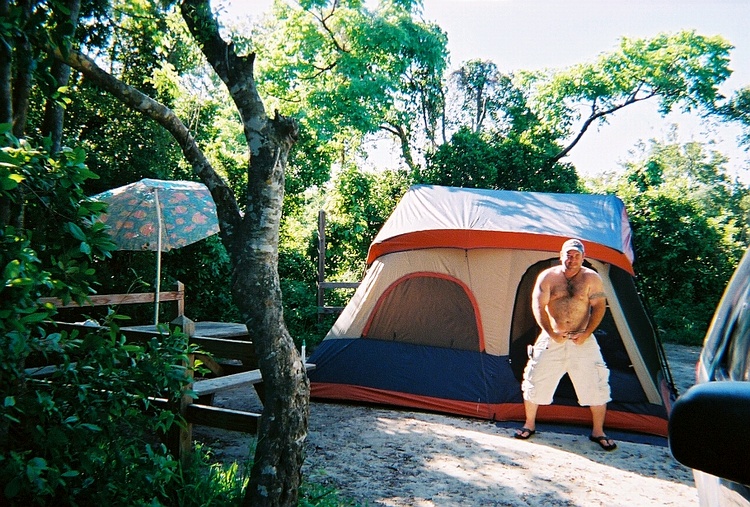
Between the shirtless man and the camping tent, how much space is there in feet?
1.87

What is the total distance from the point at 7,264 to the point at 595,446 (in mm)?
4828

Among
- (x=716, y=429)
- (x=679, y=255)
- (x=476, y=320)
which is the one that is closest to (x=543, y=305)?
(x=476, y=320)

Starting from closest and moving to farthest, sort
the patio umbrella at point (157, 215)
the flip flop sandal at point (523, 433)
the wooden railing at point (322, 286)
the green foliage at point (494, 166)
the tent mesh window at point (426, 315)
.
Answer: the flip flop sandal at point (523, 433) < the tent mesh window at point (426, 315) < the patio umbrella at point (157, 215) < the wooden railing at point (322, 286) < the green foliage at point (494, 166)

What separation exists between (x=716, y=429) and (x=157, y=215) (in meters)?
6.84

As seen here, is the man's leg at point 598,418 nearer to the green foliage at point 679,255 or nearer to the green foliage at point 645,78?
the green foliage at point 679,255

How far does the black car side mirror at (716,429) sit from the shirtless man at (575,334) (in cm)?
454

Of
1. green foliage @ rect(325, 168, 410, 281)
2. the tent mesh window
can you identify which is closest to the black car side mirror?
the tent mesh window

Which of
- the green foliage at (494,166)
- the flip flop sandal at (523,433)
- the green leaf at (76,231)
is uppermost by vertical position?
the green foliage at (494,166)

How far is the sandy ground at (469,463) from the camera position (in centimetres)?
423

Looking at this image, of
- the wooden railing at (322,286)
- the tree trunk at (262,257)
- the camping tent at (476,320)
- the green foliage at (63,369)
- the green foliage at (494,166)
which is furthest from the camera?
the green foliage at (494,166)

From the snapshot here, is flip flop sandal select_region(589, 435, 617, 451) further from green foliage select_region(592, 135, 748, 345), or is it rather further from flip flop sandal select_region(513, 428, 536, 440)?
green foliage select_region(592, 135, 748, 345)

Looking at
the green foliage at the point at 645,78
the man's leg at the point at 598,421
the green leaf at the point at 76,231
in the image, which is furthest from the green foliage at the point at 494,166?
the green leaf at the point at 76,231

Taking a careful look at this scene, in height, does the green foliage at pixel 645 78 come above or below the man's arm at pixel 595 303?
above

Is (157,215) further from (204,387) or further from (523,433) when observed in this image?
(523,433)
